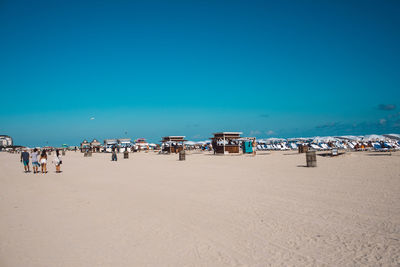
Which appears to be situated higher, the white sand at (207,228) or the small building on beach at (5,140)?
the small building on beach at (5,140)

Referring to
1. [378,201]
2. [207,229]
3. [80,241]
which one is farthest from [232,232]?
[378,201]

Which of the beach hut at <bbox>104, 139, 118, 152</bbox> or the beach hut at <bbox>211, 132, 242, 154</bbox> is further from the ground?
the beach hut at <bbox>104, 139, 118, 152</bbox>

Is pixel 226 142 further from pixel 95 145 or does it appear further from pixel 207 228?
pixel 95 145

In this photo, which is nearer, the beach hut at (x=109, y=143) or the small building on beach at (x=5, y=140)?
the beach hut at (x=109, y=143)

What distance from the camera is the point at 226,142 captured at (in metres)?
34.1

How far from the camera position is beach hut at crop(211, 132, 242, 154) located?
33000 millimetres

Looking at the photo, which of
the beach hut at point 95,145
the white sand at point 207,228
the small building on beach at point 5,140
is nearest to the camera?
the white sand at point 207,228

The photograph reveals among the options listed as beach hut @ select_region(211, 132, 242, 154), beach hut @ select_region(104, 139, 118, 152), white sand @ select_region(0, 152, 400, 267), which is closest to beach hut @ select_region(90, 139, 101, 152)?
beach hut @ select_region(104, 139, 118, 152)

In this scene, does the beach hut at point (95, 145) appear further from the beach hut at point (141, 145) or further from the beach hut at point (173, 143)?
the beach hut at point (173, 143)

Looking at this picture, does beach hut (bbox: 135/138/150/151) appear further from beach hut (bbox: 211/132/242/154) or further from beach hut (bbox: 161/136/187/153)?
beach hut (bbox: 211/132/242/154)

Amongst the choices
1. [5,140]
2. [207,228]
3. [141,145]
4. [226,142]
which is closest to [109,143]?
[141,145]

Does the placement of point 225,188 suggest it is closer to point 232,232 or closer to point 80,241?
point 232,232

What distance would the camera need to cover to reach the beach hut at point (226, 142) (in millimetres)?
33000

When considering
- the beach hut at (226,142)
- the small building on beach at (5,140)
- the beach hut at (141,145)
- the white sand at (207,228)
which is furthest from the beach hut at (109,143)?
the small building on beach at (5,140)
